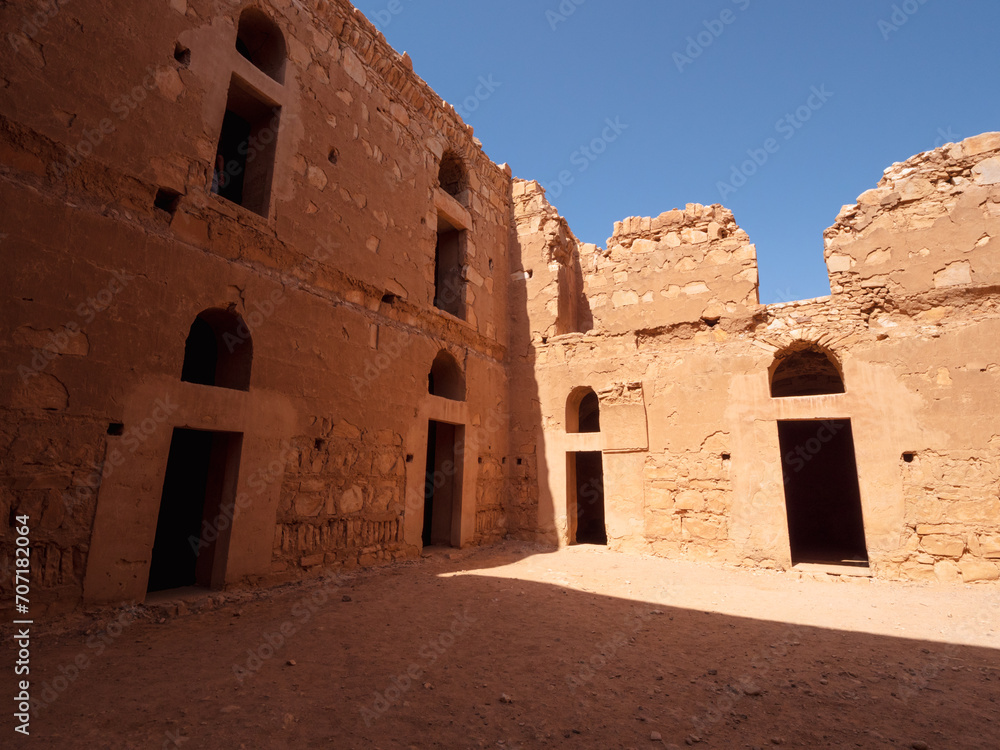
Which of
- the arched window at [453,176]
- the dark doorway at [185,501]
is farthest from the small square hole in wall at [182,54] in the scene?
the arched window at [453,176]

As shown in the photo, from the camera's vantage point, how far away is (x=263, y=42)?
6.24m

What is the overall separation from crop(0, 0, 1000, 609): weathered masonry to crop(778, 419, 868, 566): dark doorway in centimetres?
7

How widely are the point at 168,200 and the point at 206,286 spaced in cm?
82

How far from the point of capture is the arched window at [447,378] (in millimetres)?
8102

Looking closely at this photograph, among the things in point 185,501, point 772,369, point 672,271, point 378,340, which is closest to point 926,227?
point 772,369

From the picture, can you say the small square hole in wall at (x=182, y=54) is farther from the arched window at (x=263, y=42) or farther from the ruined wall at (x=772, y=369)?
the ruined wall at (x=772, y=369)

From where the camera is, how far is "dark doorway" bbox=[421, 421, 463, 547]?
779cm

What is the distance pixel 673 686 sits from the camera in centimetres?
311

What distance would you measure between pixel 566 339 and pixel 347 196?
4204mm

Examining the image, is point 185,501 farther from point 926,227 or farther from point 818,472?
point 818,472

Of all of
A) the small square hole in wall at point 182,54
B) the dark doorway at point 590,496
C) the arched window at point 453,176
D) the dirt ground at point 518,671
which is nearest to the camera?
the dirt ground at point 518,671

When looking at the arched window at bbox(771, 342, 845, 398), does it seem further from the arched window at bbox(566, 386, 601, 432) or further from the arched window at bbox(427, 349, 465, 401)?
the arched window at bbox(427, 349, 465, 401)

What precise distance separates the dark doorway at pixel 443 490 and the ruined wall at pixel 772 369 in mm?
1540

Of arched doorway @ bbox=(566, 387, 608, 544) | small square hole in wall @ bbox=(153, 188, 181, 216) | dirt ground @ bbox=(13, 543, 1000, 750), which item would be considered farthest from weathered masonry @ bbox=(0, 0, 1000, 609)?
arched doorway @ bbox=(566, 387, 608, 544)
